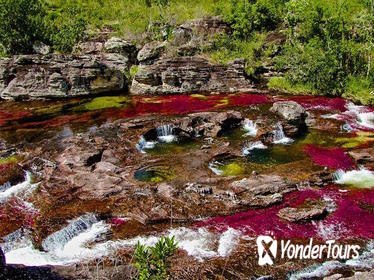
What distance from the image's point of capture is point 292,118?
37688 millimetres

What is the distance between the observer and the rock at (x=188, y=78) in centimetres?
5644

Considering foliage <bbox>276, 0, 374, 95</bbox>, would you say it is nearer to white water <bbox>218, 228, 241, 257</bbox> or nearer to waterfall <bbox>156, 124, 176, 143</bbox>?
→ waterfall <bbox>156, 124, 176, 143</bbox>

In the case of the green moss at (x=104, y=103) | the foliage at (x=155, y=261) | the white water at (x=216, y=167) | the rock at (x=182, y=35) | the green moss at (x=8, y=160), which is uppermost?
the rock at (x=182, y=35)

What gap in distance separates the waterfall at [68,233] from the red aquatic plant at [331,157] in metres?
17.0

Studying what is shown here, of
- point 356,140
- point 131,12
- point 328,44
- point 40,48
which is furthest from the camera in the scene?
point 131,12

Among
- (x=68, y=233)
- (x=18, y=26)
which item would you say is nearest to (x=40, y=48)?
(x=18, y=26)

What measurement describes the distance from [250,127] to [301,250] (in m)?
21.0

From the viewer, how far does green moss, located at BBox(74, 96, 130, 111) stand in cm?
4916

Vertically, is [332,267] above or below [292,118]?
below

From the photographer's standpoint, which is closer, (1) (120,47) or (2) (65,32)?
(1) (120,47)

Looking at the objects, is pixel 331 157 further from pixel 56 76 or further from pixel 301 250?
pixel 56 76

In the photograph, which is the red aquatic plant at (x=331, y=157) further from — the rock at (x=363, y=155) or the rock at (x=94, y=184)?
the rock at (x=94, y=184)

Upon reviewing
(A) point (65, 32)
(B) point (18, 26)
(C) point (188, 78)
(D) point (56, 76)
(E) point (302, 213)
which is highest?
(B) point (18, 26)

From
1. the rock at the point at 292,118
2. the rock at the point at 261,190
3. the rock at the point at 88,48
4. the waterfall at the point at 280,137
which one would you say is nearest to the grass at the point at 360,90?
the rock at the point at 292,118
